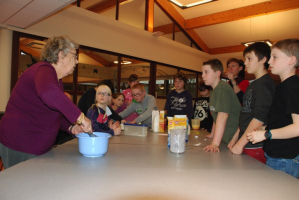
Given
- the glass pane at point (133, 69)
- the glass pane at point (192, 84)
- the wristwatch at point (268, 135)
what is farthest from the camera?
the glass pane at point (192, 84)

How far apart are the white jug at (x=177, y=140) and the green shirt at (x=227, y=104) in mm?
383

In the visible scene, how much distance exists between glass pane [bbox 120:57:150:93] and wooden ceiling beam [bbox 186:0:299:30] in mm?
2480

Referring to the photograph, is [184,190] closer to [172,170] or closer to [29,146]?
[172,170]

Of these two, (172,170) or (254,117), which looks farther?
(254,117)

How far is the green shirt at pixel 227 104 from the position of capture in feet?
5.28

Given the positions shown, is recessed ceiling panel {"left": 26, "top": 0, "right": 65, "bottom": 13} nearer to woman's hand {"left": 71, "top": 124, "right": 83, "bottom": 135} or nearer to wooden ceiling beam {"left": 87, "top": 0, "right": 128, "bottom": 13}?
wooden ceiling beam {"left": 87, "top": 0, "right": 128, "bottom": 13}

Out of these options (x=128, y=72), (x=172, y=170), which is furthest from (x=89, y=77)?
(x=172, y=170)

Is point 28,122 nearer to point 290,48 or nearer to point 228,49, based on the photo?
point 290,48

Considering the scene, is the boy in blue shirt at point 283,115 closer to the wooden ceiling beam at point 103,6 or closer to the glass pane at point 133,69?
the glass pane at point 133,69

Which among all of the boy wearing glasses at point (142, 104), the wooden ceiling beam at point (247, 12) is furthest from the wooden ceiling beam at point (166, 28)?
the boy wearing glasses at point (142, 104)

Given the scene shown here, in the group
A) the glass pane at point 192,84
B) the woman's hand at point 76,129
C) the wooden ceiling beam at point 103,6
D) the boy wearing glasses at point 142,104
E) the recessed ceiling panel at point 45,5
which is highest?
the wooden ceiling beam at point 103,6

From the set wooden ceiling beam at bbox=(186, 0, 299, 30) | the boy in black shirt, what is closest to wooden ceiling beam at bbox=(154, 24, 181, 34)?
wooden ceiling beam at bbox=(186, 0, 299, 30)

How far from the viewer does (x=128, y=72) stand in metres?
6.09

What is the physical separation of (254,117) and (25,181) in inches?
52.0
